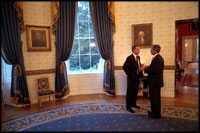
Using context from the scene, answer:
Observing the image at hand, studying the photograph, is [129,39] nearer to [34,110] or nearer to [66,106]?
[66,106]

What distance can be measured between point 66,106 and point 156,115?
228cm

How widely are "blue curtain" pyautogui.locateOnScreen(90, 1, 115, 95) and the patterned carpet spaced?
→ 1.28 metres

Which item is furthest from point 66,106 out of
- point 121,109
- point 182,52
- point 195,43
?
point 195,43

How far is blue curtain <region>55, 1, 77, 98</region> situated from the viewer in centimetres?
475

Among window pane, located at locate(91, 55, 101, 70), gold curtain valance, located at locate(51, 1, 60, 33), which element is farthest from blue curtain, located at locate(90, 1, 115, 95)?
gold curtain valance, located at locate(51, 1, 60, 33)

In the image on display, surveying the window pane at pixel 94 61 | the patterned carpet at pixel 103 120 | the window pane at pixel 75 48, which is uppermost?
the window pane at pixel 75 48

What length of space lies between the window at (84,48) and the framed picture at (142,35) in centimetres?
133

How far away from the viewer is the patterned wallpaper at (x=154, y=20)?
15.1ft

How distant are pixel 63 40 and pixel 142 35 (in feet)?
8.32

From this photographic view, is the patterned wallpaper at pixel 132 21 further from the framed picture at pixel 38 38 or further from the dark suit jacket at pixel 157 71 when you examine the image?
the dark suit jacket at pixel 157 71

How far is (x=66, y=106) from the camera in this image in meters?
4.14

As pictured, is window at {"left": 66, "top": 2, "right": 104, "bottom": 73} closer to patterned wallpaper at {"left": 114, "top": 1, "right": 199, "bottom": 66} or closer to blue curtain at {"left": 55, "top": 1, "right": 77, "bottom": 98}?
blue curtain at {"left": 55, "top": 1, "right": 77, "bottom": 98}

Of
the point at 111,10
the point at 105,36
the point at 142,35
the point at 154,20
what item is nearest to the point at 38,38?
the point at 105,36

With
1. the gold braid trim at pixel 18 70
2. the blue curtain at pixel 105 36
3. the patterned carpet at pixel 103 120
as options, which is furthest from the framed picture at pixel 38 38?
the patterned carpet at pixel 103 120
